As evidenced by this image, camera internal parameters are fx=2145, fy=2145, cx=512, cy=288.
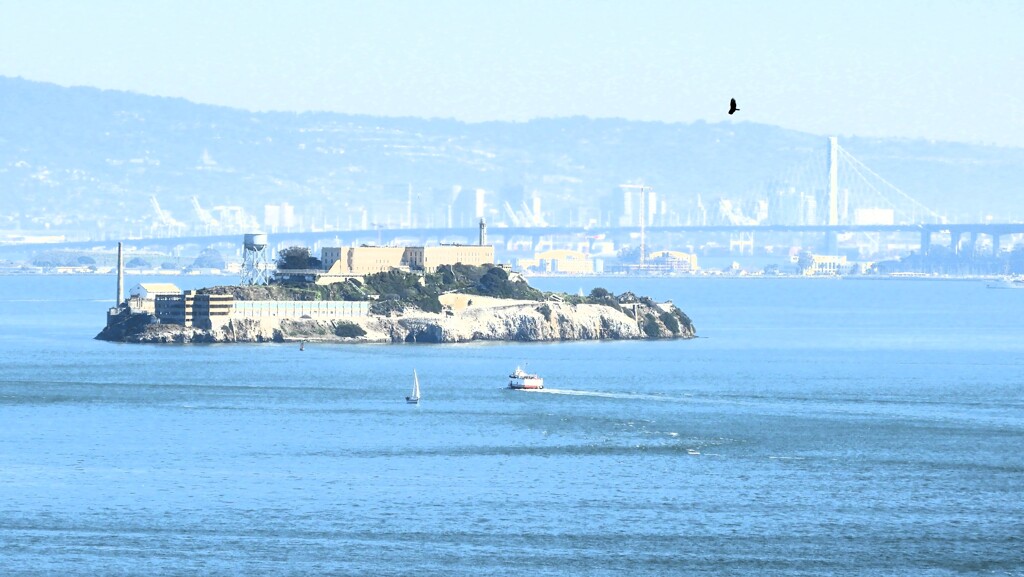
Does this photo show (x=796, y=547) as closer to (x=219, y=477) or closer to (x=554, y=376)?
(x=219, y=477)

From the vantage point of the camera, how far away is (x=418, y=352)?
253 feet

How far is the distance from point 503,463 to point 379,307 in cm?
4220

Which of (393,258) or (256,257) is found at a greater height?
(393,258)

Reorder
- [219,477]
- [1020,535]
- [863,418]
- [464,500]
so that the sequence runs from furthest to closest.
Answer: [863,418], [219,477], [464,500], [1020,535]

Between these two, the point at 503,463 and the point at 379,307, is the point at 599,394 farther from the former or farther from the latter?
the point at 379,307

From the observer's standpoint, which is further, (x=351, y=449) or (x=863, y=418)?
(x=863, y=418)

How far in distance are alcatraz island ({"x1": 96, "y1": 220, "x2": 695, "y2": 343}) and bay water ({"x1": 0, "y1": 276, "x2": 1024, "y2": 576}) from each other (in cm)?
367

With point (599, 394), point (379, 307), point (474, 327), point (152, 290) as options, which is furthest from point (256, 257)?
point (599, 394)

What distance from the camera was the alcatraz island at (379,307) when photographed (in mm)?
80688

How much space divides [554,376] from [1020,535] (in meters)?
31.7

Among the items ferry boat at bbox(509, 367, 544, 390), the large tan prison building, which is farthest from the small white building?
ferry boat at bbox(509, 367, 544, 390)

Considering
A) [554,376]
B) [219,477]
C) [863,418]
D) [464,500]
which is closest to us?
[464,500]

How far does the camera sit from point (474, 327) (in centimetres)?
8506

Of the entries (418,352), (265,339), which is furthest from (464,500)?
(265,339)
